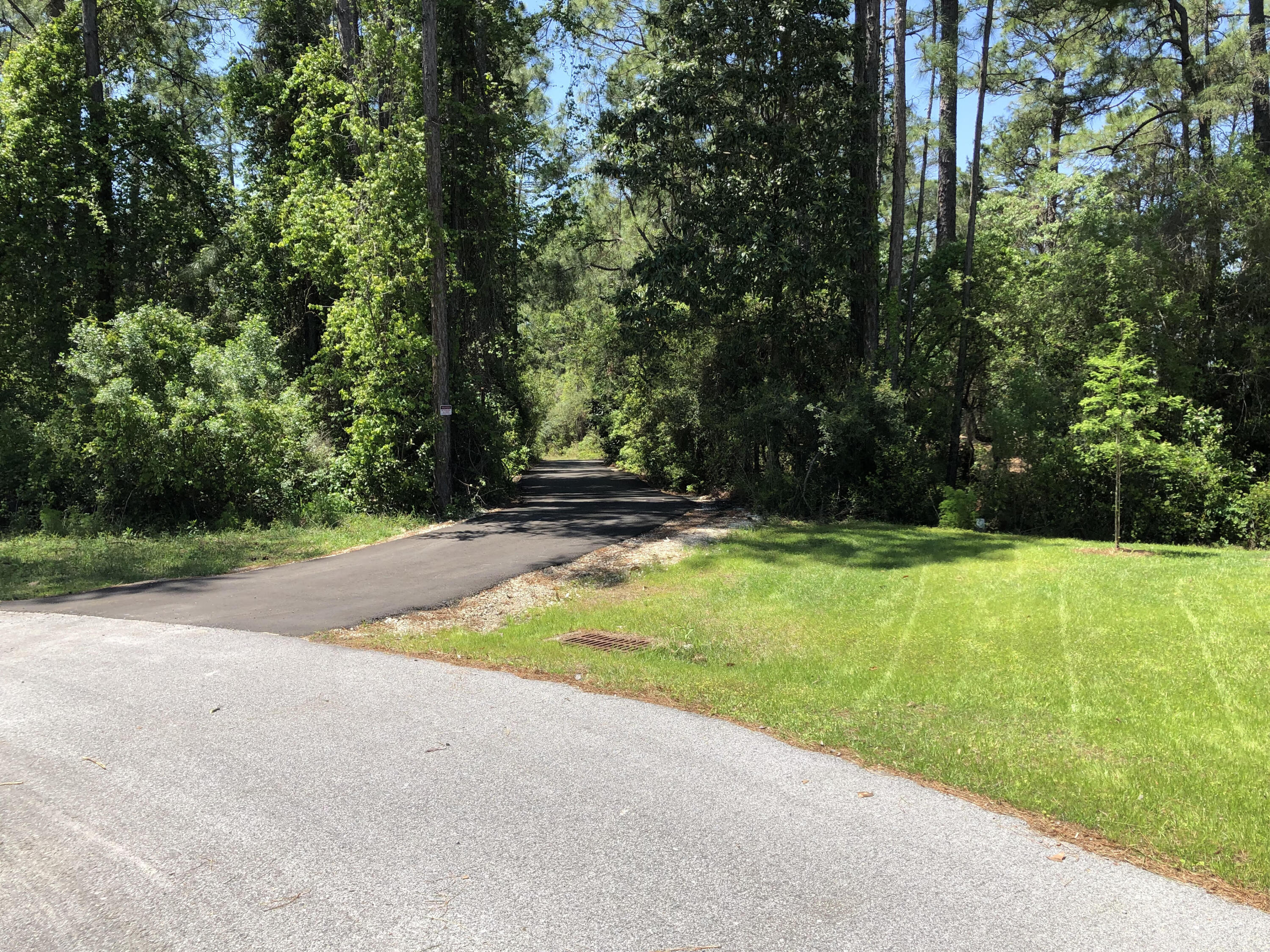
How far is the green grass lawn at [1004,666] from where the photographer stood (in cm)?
438

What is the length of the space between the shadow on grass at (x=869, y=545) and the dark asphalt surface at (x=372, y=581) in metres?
2.93

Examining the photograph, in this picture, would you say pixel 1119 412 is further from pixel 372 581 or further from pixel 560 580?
pixel 372 581

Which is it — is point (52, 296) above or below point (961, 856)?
above

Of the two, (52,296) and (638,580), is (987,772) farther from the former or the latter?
(52,296)

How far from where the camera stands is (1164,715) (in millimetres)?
5500

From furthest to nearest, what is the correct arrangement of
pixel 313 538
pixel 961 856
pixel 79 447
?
1. pixel 79 447
2. pixel 313 538
3. pixel 961 856

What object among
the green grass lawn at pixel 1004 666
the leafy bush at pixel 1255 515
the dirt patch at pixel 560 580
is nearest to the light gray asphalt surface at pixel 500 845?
the green grass lawn at pixel 1004 666

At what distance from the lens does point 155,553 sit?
1299 centimetres

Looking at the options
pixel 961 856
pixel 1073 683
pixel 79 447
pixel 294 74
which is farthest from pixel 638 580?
pixel 294 74

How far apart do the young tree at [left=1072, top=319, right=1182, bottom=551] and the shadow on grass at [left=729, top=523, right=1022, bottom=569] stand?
2.25 meters

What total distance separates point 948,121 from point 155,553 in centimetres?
2203

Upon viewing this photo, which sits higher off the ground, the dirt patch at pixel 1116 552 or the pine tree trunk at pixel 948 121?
the pine tree trunk at pixel 948 121

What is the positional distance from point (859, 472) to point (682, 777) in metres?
14.4

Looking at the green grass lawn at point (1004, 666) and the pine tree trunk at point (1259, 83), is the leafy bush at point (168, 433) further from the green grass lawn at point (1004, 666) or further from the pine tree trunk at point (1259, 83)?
the pine tree trunk at point (1259, 83)
